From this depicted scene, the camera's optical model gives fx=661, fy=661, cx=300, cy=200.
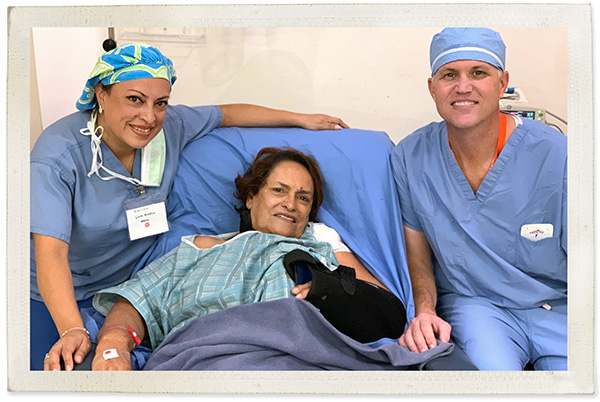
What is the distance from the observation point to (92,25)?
2.15 meters

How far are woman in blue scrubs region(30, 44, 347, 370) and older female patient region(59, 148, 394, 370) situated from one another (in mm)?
102

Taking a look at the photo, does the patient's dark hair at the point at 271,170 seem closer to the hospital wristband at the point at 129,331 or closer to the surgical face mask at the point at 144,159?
the surgical face mask at the point at 144,159

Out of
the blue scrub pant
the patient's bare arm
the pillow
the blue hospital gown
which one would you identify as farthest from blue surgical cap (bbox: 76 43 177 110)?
the blue scrub pant

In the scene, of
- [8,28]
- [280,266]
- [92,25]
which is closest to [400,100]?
[280,266]

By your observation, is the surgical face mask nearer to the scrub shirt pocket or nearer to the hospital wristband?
the hospital wristband

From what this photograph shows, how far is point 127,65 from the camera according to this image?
2062mm

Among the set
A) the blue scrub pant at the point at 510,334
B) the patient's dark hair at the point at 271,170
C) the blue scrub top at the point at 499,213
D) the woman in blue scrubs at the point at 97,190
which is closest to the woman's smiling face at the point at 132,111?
the woman in blue scrubs at the point at 97,190

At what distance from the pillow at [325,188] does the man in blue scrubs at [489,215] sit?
0.44 feet

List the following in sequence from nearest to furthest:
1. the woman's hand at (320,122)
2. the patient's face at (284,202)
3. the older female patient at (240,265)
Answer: the older female patient at (240,265) → the patient's face at (284,202) → the woman's hand at (320,122)

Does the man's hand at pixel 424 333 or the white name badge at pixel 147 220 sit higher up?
the white name badge at pixel 147 220

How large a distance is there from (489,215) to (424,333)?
0.43m

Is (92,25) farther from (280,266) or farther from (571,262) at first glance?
(571,262)

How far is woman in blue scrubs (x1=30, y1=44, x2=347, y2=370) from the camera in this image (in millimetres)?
2051

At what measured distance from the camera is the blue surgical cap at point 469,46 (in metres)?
2.05
